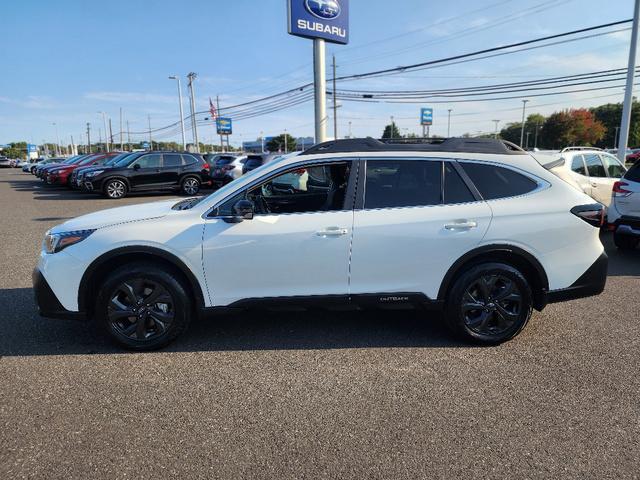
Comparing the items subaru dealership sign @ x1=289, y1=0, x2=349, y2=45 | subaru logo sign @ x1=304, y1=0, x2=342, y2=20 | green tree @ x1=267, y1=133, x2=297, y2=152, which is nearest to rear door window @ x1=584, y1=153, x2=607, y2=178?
subaru dealership sign @ x1=289, y1=0, x2=349, y2=45

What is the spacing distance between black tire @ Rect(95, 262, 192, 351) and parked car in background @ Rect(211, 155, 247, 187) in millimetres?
15437

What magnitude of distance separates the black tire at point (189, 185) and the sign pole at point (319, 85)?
19.1 feet

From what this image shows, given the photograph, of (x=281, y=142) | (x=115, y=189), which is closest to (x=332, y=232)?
(x=115, y=189)

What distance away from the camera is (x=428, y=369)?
3480 millimetres

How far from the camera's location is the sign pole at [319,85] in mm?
14656

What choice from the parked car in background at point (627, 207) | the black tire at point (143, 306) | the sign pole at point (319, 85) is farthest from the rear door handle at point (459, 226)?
the sign pole at point (319, 85)

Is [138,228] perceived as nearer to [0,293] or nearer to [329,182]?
[329,182]

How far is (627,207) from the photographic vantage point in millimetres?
6816

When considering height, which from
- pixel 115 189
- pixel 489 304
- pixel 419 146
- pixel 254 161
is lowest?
pixel 489 304

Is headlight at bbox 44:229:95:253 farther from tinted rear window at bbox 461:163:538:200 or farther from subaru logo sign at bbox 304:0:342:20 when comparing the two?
subaru logo sign at bbox 304:0:342:20

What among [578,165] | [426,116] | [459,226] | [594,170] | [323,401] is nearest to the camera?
[323,401]

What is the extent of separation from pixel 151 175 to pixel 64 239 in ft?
47.3

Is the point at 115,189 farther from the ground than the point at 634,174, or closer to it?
closer to it

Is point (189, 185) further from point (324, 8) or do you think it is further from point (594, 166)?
point (594, 166)
